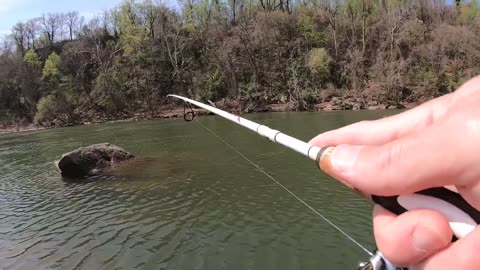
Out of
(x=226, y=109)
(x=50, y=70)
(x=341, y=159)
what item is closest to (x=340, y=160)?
(x=341, y=159)

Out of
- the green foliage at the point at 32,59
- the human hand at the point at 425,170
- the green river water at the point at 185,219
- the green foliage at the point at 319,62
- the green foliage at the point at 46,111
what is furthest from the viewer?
the green foliage at the point at 32,59

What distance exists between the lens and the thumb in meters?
1.53

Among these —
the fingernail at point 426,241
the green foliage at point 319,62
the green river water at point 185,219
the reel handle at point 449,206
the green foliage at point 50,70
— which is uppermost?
the green foliage at point 50,70

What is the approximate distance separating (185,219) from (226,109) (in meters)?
51.8

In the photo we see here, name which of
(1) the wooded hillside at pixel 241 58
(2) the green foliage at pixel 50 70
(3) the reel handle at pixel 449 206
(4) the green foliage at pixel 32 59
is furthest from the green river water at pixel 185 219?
(4) the green foliage at pixel 32 59

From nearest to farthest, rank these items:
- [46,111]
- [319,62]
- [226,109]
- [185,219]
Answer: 1. [185,219]
2. [226,109]
3. [46,111]
4. [319,62]

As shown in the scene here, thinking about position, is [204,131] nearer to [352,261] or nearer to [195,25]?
[352,261]

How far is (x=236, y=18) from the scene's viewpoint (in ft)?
271

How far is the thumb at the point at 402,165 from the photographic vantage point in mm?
1533

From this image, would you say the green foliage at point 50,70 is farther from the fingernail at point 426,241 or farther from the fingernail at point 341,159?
the fingernail at point 426,241

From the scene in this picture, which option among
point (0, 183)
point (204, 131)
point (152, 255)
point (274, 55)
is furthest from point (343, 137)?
point (274, 55)

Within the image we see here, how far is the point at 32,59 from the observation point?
7894 cm

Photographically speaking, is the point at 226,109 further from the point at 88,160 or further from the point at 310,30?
the point at 88,160

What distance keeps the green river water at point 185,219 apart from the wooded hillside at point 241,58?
43.2 m
